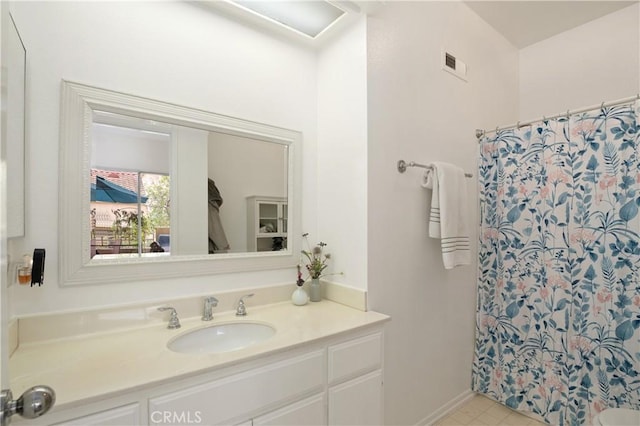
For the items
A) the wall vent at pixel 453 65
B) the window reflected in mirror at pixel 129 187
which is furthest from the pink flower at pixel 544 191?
the window reflected in mirror at pixel 129 187

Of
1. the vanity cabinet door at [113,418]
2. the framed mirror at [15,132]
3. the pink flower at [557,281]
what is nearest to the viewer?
the vanity cabinet door at [113,418]

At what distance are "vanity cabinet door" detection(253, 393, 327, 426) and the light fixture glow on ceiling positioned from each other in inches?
72.3

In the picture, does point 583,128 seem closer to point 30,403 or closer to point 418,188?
point 418,188

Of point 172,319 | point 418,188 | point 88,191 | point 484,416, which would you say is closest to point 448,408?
point 484,416

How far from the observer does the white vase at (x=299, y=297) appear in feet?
5.62

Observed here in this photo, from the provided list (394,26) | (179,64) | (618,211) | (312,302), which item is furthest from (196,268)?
(618,211)

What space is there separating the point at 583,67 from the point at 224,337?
3098mm

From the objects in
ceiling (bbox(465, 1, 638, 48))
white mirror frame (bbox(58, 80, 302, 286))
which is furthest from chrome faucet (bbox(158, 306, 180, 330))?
ceiling (bbox(465, 1, 638, 48))

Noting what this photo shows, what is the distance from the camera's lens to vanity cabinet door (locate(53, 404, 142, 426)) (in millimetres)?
848

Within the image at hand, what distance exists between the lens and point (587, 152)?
1806 mm

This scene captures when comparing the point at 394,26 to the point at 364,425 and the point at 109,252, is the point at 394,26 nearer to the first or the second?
the point at 109,252

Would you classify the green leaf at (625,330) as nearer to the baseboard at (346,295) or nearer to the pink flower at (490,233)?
the pink flower at (490,233)

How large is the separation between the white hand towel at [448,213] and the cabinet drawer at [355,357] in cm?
63

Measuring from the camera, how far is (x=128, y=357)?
108 cm
